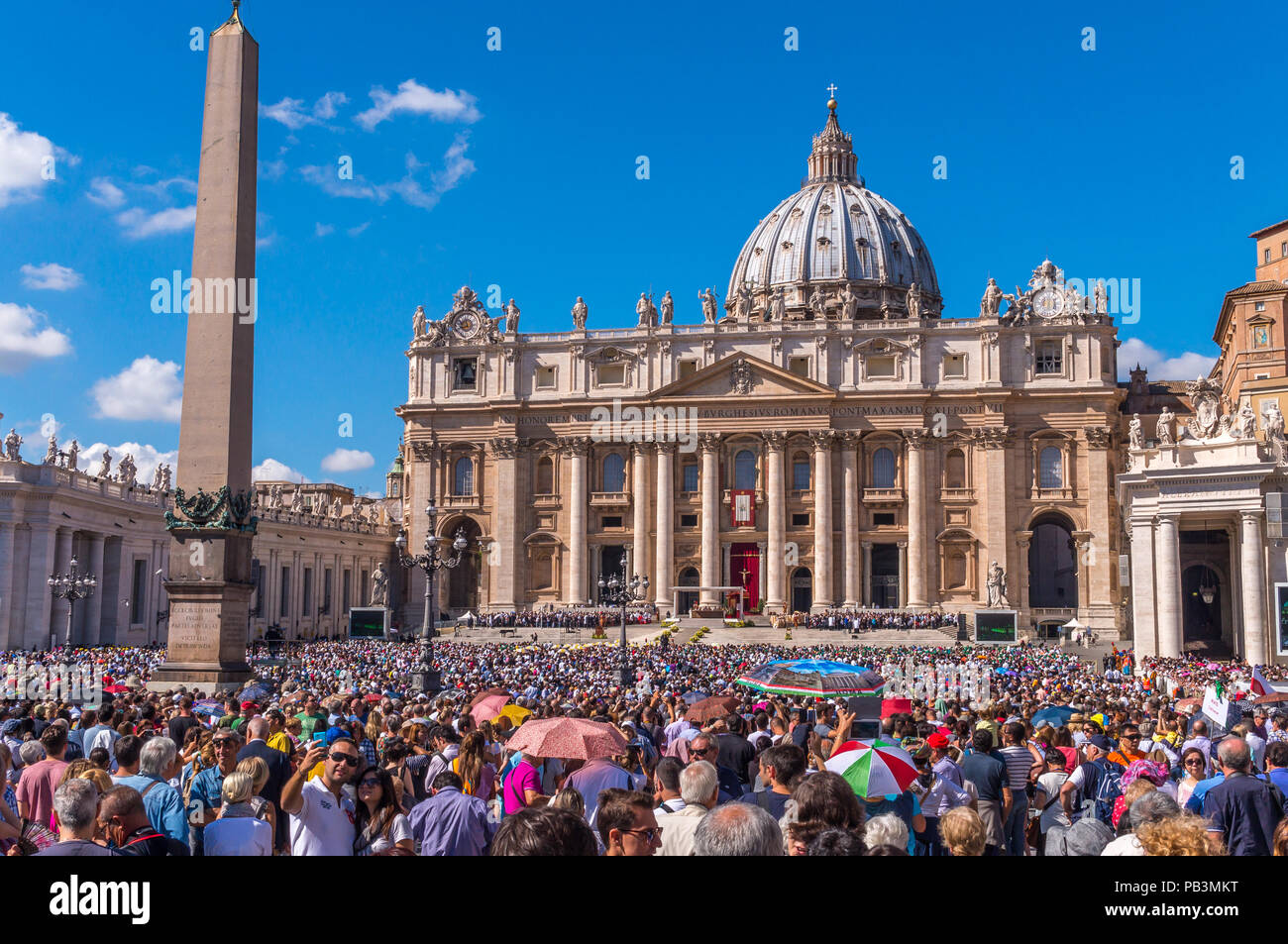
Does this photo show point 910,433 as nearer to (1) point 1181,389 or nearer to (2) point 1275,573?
(1) point 1181,389

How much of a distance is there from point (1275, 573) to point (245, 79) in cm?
2900

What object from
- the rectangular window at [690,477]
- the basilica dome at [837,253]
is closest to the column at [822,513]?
the rectangular window at [690,477]

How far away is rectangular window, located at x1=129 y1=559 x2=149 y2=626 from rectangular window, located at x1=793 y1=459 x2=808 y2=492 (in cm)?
3546

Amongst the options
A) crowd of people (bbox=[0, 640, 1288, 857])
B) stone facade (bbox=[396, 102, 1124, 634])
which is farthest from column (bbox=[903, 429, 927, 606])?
crowd of people (bbox=[0, 640, 1288, 857])

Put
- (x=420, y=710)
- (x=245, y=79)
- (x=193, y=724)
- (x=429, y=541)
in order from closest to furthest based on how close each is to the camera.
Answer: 1. (x=193, y=724)
2. (x=420, y=710)
3. (x=245, y=79)
4. (x=429, y=541)

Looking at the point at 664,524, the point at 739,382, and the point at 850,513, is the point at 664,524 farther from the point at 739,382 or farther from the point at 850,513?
the point at 850,513

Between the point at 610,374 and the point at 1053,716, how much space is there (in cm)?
6013

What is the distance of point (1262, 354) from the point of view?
64062 mm

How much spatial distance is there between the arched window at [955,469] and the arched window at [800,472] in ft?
26.1

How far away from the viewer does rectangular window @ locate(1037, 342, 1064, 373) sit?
6962cm

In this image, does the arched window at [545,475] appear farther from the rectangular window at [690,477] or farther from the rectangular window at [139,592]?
the rectangular window at [139,592]

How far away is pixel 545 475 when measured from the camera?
7438 centimetres
